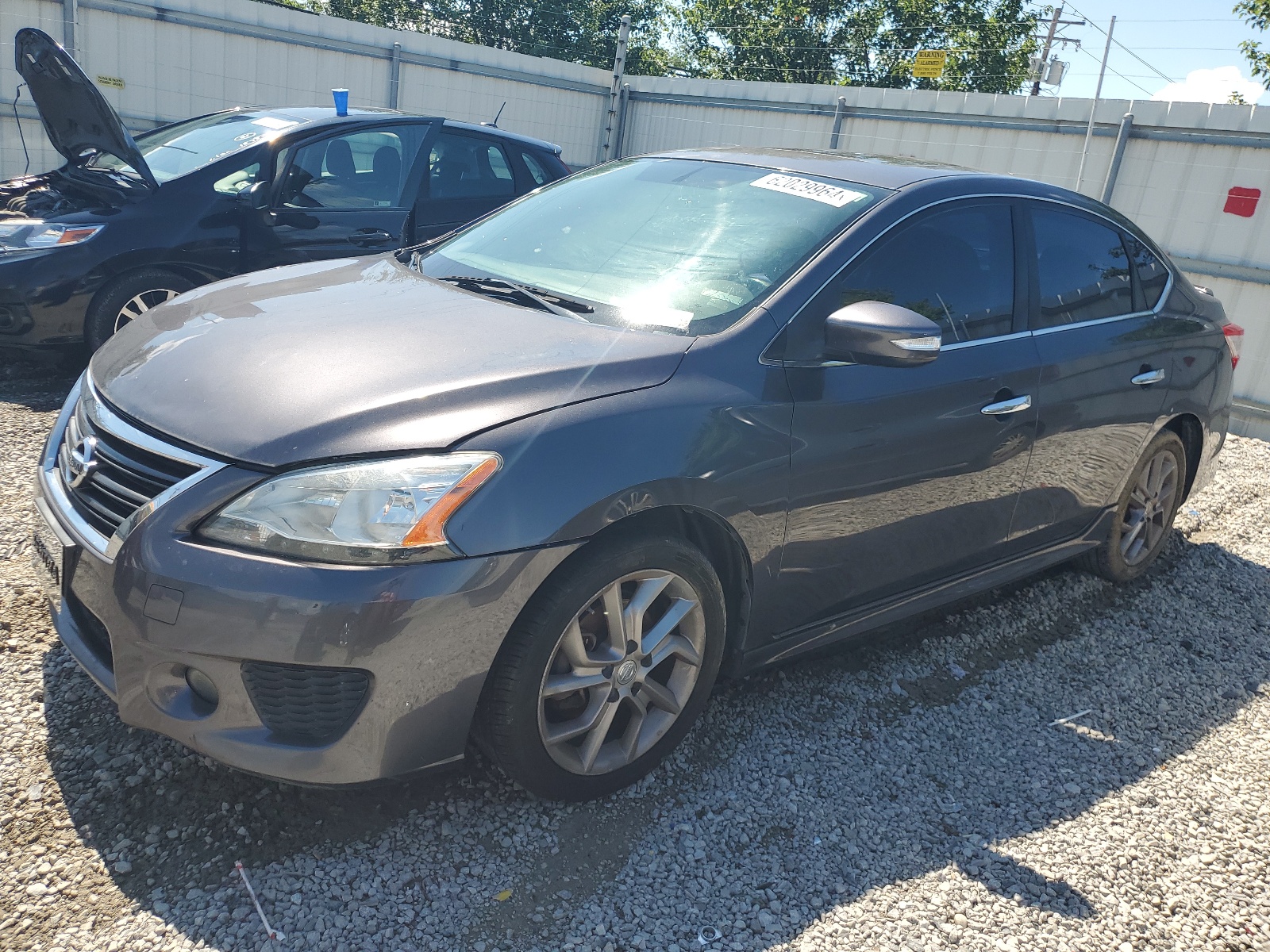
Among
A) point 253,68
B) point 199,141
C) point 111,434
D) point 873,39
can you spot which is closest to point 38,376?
point 199,141

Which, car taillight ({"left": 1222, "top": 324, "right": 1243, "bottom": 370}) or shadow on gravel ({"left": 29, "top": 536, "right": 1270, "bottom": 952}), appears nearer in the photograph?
shadow on gravel ({"left": 29, "top": 536, "right": 1270, "bottom": 952})

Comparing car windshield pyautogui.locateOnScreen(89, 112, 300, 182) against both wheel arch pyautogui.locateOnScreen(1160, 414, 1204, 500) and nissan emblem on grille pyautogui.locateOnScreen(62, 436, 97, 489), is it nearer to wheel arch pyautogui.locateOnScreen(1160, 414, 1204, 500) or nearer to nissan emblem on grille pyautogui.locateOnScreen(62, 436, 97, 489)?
nissan emblem on grille pyautogui.locateOnScreen(62, 436, 97, 489)

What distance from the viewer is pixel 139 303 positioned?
562 centimetres

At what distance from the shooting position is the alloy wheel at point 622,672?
2520mm

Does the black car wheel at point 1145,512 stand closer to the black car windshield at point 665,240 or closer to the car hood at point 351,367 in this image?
the black car windshield at point 665,240

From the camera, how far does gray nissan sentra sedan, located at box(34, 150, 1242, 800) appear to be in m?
2.19

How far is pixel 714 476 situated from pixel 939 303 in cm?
120

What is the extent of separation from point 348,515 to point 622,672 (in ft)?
2.78

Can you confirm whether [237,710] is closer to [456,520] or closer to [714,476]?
[456,520]

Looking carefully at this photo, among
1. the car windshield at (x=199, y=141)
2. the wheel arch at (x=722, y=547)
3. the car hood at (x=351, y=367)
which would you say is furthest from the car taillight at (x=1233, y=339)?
the car windshield at (x=199, y=141)

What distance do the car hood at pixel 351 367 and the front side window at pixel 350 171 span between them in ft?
10.7

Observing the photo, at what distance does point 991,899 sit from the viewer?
2.59 m

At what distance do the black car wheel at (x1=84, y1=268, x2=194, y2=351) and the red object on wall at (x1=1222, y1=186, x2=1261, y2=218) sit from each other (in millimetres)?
8588

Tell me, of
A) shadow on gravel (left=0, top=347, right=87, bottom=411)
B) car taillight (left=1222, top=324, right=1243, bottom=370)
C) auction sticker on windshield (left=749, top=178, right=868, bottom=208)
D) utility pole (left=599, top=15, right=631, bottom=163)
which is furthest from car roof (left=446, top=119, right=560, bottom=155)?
utility pole (left=599, top=15, right=631, bottom=163)
